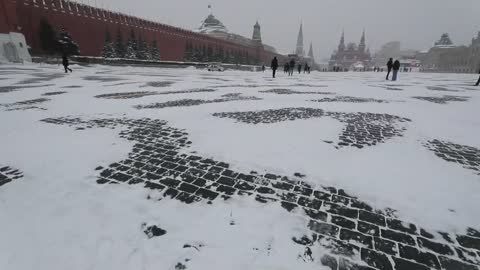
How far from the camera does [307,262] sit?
1.87 metres

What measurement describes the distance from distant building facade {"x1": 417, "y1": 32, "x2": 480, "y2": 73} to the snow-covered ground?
83382 mm

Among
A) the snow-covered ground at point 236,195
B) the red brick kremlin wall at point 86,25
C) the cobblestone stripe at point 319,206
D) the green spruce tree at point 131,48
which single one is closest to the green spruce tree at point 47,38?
the red brick kremlin wall at point 86,25

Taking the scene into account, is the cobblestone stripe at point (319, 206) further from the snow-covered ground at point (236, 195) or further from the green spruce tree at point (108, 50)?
the green spruce tree at point (108, 50)

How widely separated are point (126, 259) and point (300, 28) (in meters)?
191

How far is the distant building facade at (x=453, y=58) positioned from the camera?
249 feet

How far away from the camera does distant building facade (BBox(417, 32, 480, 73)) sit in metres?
75.9

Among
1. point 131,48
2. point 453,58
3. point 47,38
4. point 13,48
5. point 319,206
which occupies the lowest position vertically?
point 319,206

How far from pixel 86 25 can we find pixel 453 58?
108 meters

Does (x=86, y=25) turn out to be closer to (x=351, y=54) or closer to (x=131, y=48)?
(x=131, y=48)

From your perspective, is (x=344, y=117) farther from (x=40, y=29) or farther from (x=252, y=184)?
(x=40, y=29)

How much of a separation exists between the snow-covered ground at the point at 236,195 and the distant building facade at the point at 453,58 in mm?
83382

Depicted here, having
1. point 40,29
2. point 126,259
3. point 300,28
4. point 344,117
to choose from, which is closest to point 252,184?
point 126,259

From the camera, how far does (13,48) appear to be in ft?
86.8

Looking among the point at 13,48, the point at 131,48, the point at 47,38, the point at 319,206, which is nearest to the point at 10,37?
the point at 13,48
